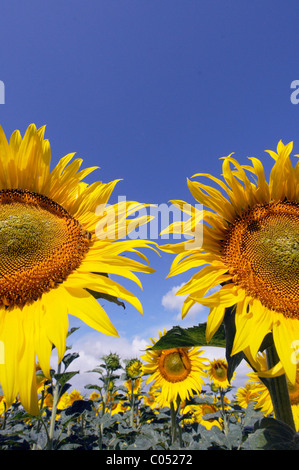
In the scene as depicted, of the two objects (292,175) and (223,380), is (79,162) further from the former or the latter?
(223,380)

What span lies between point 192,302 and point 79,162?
1491mm

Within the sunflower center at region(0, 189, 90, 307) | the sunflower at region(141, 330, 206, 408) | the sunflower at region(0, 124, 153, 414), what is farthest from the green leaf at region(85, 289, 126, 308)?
the sunflower at region(141, 330, 206, 408)

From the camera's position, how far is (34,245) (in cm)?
208

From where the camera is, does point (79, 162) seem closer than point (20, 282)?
No

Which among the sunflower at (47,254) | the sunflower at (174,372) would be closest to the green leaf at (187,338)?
the sunflower at (47,254)

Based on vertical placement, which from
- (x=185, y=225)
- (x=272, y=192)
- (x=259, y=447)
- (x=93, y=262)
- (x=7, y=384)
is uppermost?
(x=272, y=192)

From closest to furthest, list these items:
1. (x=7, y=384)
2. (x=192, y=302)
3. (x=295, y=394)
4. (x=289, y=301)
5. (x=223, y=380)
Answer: (x=7, y=384)
(x=192, y=302)
(x=289, y=301)
(x=295, y=394)
(x=223, y=380)

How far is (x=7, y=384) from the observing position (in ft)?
4.52

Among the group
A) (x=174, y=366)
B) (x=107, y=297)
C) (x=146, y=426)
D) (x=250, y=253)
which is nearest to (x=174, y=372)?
(x=174, y=366)

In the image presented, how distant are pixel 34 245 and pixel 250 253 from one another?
1.48 metres

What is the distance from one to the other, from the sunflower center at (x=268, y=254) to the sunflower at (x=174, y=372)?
4.23 metres

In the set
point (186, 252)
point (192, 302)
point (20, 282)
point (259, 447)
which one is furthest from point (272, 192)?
point (20, 282)

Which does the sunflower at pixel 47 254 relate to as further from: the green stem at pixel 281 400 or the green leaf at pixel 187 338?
the green stem at pixel 281 400

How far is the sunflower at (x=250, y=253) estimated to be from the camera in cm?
167
